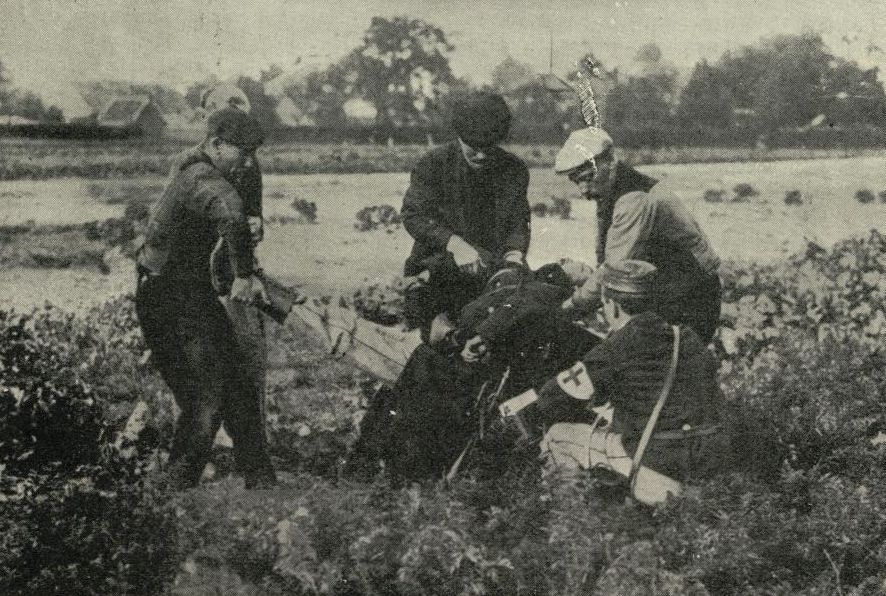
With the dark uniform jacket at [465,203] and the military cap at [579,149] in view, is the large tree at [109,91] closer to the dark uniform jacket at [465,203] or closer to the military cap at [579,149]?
the dark uniform jacket at [465,203]

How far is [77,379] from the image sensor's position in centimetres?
537

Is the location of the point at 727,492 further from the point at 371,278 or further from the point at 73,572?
the point at 73,572

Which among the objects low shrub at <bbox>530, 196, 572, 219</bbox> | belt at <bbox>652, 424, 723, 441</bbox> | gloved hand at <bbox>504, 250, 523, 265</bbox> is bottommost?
belt at <bbox>652, 424, 723, 441</bbox>

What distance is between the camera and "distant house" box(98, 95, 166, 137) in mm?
5289

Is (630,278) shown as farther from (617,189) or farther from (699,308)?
(699,308)

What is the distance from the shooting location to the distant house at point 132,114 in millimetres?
5289

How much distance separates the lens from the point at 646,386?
15.4 feet

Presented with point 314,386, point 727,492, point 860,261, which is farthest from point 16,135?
point 860,261

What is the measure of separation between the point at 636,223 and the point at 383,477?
5.96 ft

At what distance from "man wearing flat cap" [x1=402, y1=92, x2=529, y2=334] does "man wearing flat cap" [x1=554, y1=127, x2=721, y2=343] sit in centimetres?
34

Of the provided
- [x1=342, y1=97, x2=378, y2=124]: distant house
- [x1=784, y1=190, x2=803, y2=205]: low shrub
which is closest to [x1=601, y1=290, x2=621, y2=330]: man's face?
[x1=342, y1=97, x2=378, y2=124]: distant house

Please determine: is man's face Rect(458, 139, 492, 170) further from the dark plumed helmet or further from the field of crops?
the field of crops

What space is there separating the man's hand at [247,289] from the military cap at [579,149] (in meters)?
1.60

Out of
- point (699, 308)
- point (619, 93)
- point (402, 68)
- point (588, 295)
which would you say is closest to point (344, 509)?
point (588, 295)
